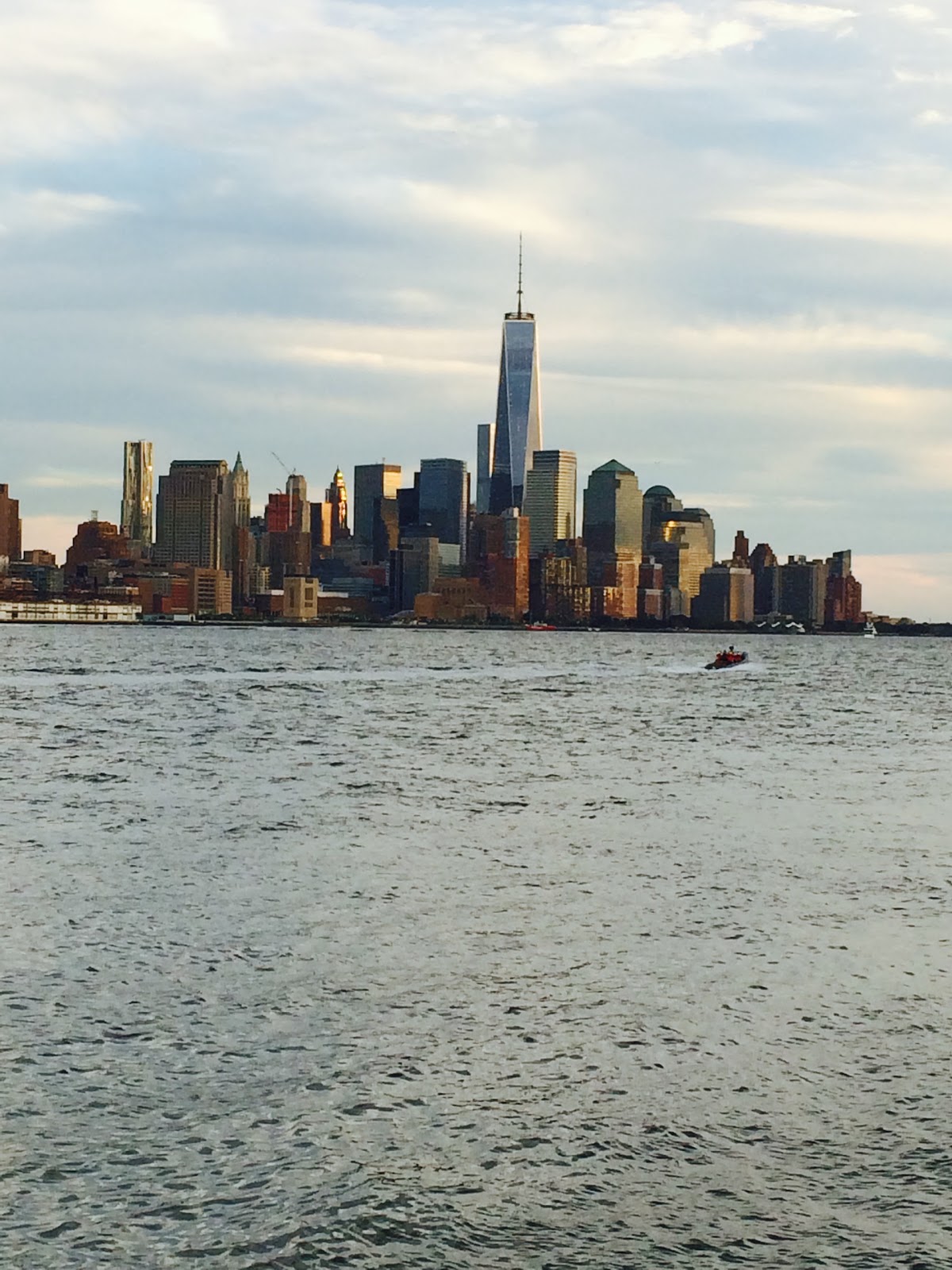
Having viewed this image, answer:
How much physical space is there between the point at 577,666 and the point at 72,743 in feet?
442

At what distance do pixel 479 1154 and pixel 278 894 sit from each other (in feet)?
46.7

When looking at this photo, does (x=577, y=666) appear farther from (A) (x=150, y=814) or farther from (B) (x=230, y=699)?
(A) (x=150, y=814)

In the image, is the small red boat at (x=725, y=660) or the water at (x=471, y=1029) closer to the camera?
the water at (x=471, y=1029)

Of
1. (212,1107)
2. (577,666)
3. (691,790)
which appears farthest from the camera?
(577,666)

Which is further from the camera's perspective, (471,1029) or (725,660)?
(725,660)

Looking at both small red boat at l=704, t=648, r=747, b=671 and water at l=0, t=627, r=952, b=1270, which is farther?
small red boat at l=704, t=648, r=747, b=671

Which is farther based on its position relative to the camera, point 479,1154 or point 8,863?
point 8,863

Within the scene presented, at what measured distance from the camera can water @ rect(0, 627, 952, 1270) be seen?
44.3 feet

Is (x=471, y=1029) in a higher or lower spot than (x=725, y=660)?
higher

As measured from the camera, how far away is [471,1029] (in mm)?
19453

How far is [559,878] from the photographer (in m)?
31.2

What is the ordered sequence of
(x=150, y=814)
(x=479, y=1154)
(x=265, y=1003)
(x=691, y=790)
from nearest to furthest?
(x=479, y=1154) → (x=265, y=1003) → (x=150, y=814) → (x=691, y=790)

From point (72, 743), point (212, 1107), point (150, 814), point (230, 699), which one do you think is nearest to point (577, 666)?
point (230, 699)

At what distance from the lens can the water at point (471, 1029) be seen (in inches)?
531
